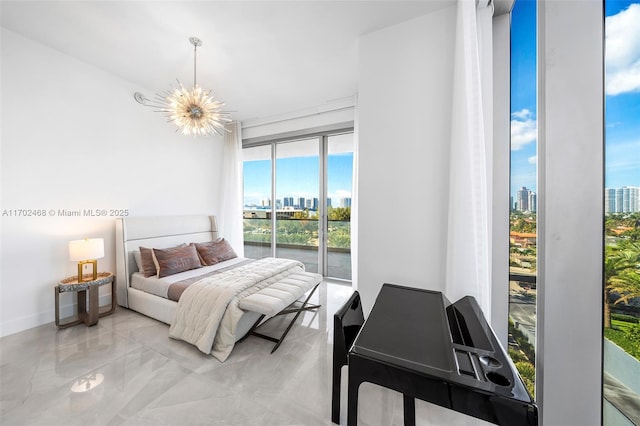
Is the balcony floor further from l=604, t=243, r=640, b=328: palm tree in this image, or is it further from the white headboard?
l=604, t=243, r=640, b=328: palm tree

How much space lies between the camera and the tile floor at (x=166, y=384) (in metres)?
1.40

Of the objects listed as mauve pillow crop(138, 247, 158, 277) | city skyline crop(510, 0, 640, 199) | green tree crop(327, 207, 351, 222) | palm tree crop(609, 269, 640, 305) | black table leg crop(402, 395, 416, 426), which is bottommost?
black table leg crop(402, 395, 416, 426)

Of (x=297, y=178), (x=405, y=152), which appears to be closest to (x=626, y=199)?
(x=405, y=152)

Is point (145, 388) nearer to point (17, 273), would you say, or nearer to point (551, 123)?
point (17, 273)

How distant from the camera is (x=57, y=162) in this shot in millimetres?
2541

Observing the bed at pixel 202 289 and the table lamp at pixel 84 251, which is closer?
the bed at pixel 202 289

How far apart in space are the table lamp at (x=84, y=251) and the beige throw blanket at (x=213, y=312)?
1174 millimetres

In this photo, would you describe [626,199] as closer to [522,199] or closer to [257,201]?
[522,199]

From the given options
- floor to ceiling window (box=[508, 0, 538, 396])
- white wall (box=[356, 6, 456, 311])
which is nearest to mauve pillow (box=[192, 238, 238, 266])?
white wall (box=[356, 6, 456, 311])

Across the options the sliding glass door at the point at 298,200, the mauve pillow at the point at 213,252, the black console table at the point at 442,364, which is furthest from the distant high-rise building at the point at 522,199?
the mauve pillow at the point at 213,252

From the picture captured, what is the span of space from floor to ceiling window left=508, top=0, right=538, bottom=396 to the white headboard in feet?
13.1

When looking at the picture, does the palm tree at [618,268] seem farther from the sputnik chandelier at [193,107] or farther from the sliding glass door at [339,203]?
the sliding glass door at [339,203]

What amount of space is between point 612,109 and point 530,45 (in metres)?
1.09

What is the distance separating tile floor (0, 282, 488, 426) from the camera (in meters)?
1.40
